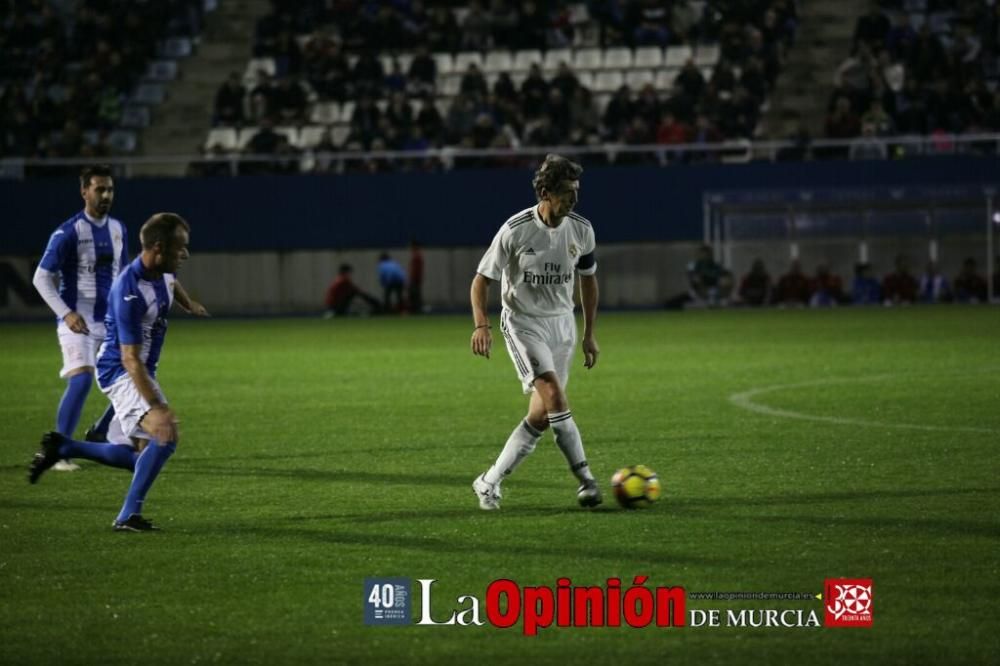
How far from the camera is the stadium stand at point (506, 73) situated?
35.3 metres

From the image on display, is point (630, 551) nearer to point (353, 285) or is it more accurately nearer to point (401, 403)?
point (401, 403)

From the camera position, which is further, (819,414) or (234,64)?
(234,64)

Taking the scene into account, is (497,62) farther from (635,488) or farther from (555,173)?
(635,488)

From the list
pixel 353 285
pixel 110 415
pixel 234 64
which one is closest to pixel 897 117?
pixel 353 285

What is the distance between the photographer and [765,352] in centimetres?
2269

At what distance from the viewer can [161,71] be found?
1626 inches

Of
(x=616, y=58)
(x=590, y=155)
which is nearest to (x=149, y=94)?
(x=616, y=58)

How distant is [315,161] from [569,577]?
3006cm

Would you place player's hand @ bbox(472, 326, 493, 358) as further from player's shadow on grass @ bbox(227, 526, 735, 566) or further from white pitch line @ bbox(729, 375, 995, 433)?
white pitch line @ bbox(729, 375, 995, 433)

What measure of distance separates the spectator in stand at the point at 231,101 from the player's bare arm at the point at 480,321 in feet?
95.4

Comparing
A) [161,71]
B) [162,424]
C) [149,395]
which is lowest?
[162,424]

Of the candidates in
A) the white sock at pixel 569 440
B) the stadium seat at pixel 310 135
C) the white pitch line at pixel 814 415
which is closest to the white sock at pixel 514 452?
the white sock at pixel 569 440

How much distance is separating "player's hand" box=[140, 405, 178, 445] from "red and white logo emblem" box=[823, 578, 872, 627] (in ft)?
11.8

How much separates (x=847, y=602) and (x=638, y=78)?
1244 inches
